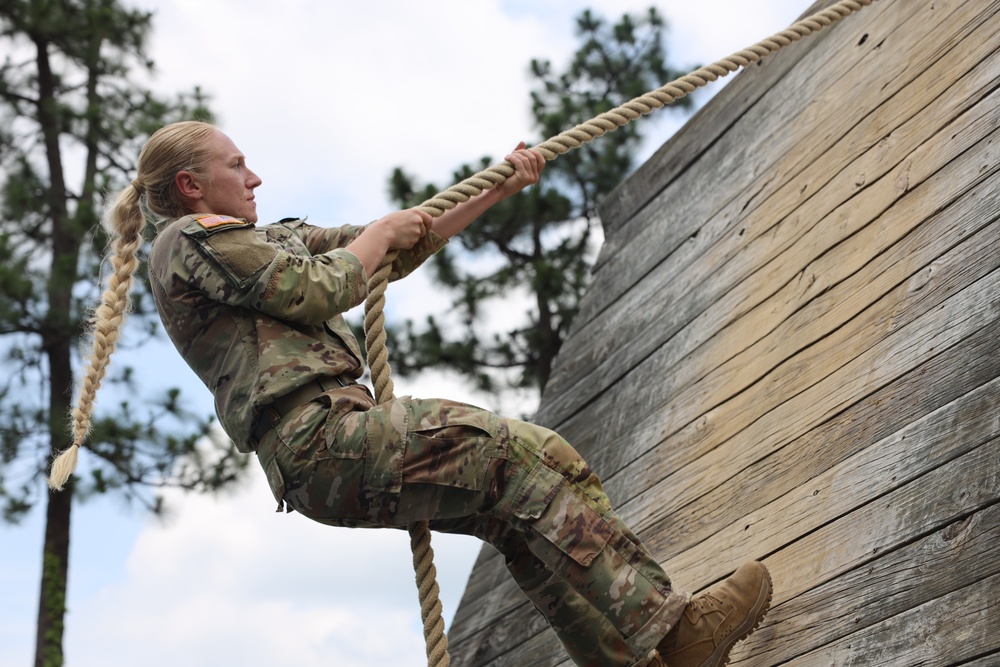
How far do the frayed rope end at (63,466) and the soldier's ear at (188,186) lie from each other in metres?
0.55

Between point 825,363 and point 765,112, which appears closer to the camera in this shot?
point 825,363

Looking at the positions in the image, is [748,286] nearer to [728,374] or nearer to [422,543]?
[728,374]

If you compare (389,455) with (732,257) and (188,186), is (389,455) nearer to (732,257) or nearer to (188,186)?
(188,186)

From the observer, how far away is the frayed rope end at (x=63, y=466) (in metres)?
2.37

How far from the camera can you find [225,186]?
2.42 meters

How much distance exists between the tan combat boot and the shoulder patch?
111 cm

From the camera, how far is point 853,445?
246cm

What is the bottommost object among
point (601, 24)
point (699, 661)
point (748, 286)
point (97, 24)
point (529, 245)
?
point (699, 661)

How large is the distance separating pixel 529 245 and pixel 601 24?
2.69m

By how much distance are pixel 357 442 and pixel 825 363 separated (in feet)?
3.96

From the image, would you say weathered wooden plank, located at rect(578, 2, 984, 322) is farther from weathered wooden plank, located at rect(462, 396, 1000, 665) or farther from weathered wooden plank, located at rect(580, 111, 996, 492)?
weathered wooden plank, located at rect(462, 396, 1000, 665)

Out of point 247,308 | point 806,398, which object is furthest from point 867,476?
point 247,308

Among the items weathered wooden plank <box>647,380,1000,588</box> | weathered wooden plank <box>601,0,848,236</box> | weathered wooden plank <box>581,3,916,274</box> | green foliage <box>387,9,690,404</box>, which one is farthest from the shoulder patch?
green foliage <box>387,9,690,404</box>

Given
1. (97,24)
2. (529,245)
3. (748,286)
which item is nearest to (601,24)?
(529,245)
